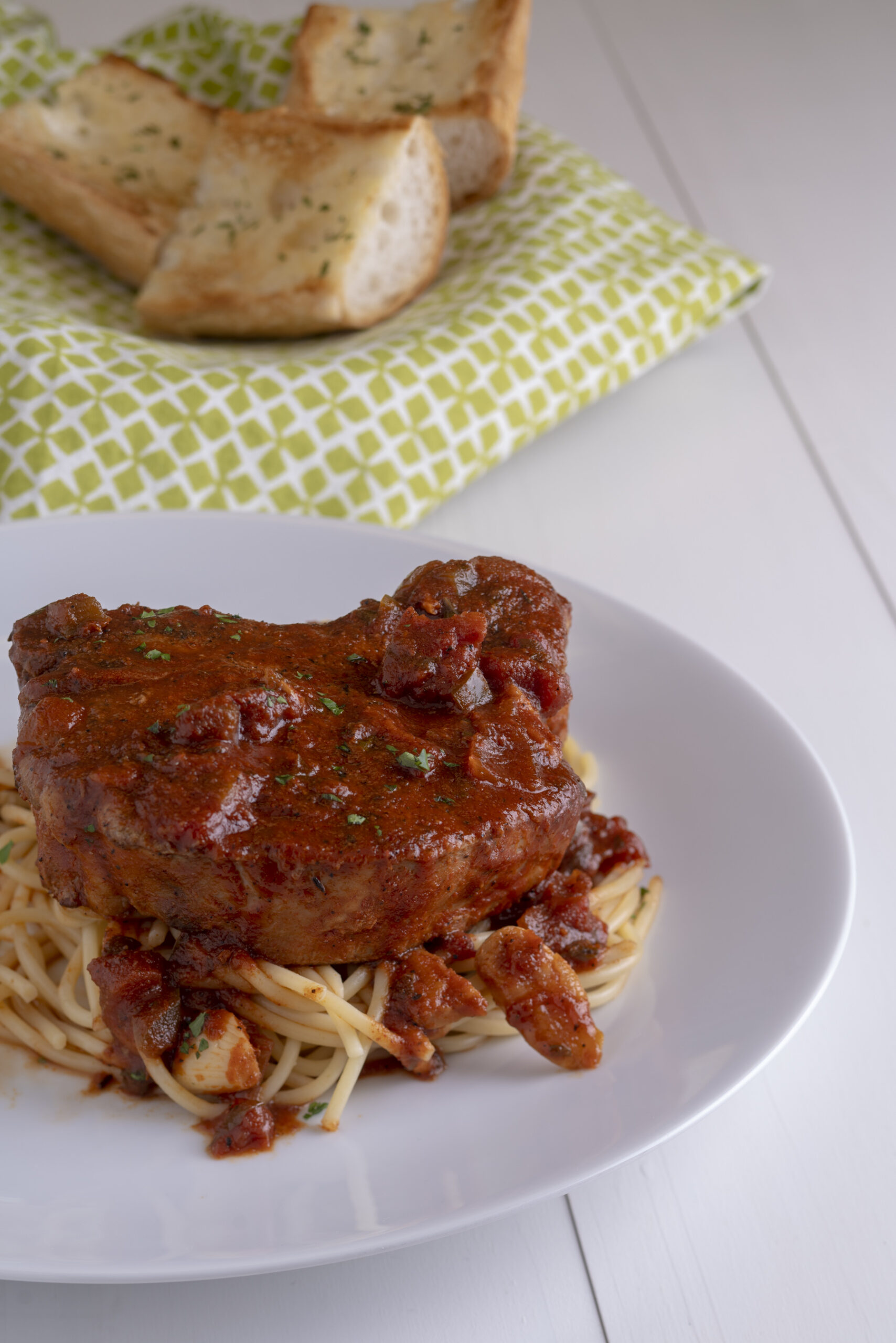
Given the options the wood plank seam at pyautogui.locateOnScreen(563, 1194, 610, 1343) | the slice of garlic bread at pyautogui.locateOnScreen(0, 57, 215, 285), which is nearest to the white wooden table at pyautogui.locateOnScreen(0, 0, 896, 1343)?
the wood plank seam at pyautogui.locateOnScreen(563, 1194, 610, 1343)

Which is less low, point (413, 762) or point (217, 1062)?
point (413, 762)

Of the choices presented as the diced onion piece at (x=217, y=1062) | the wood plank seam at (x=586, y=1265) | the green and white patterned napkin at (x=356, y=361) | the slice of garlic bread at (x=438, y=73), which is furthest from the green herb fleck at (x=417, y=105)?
the wood plank seam at (x=586, y=1265)

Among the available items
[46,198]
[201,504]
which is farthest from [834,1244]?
[46,198]

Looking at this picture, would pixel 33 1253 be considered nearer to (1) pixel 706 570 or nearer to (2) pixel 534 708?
(2) pixel 534 708

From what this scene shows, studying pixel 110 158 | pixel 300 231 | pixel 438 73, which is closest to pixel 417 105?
pixel 438 73

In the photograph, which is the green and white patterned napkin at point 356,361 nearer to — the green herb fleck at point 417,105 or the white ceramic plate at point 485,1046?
the green herb fleck at point 417,105

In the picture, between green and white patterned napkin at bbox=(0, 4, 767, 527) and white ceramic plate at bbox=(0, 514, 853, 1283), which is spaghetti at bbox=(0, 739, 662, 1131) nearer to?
white ceramic plate at bbox=(0, 514, 853, 1283)

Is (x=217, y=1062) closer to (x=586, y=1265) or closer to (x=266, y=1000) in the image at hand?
(x=266, y=1000)
